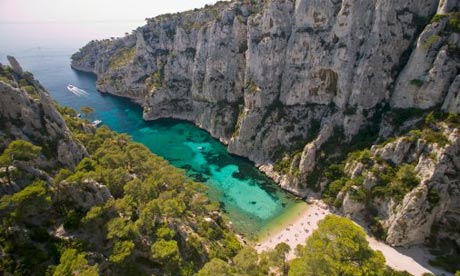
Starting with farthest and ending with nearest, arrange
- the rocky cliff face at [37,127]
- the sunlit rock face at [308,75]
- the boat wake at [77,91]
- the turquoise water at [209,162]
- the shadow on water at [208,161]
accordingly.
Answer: the boat wake at [77,91] → the shadow on water at [208,161] → the turquoise water at [209,162] → the sunlit rock face at [308,75] → the rocky cliff face at [37,127]

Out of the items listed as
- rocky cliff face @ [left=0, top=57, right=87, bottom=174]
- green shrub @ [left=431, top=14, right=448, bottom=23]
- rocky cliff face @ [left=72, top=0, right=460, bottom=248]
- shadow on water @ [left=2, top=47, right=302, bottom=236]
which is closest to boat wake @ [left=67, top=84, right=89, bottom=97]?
shadow on water @ [left=2, top=47, right=302, bottom=236]

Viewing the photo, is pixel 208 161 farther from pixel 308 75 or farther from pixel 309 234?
pixel 309 234

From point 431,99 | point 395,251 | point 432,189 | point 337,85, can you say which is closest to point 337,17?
point 337,85

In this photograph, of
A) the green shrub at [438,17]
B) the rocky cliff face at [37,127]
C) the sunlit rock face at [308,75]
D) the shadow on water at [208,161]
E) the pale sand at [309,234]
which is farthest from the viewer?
the shadow on water at [208,161]

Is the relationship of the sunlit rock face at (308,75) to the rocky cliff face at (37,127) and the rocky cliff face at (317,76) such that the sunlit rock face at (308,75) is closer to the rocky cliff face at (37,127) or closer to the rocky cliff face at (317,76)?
the rocky cliff face at (317,76)

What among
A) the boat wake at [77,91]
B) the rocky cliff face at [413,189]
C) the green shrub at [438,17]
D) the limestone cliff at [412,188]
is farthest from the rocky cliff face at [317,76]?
the boat wake at [77,91]

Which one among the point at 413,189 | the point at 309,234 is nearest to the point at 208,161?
the point at 309,234
